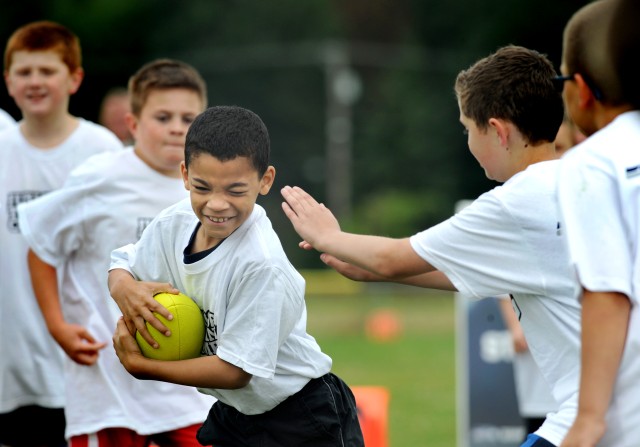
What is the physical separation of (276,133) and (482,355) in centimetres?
2048

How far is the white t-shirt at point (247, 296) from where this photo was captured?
399 cm

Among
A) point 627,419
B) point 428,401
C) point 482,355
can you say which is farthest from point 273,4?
point 627,419

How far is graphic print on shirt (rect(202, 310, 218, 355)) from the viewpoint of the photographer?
4203mm

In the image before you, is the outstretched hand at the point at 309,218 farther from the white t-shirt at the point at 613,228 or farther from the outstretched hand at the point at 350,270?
the white t-shirt at the point at 613,228

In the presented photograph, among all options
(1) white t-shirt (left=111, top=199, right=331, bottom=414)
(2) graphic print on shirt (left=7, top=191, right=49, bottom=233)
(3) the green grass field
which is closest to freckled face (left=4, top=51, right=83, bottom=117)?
(2) graphic print on shirt (left=7, top=191, right=49, bottom=233)

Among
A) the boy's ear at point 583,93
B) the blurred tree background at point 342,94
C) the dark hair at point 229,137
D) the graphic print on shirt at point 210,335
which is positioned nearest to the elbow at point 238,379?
the graphic print on shirt at point 210,335

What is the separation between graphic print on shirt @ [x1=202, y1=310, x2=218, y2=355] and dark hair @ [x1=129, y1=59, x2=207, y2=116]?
1736mm

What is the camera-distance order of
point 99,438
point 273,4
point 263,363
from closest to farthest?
point 263,363
point 99,438
point 273,4

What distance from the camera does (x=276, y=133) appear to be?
93.0ft

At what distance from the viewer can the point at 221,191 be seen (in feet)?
13.3

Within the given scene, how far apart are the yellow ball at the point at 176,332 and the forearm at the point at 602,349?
1.54 meters

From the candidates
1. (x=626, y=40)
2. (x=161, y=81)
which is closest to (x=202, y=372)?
(x=626, y=40)

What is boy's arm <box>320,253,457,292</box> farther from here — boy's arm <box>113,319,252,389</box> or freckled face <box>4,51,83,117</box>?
freckled face <box>4,51,83,117</box>

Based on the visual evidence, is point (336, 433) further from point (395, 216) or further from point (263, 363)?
point (395, 216)
